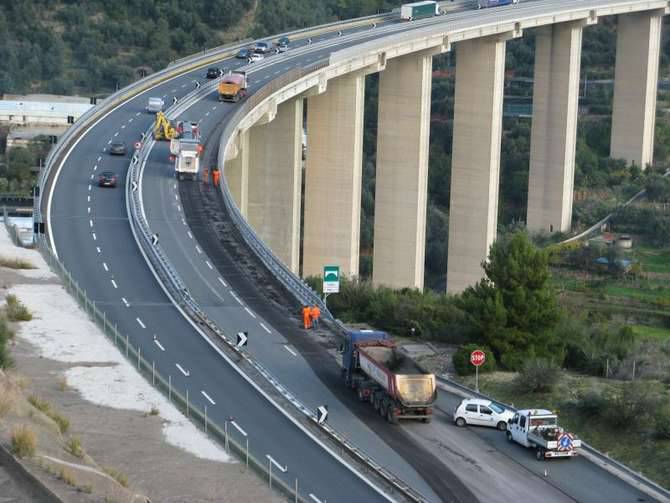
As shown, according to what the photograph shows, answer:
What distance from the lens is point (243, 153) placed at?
2975 inches

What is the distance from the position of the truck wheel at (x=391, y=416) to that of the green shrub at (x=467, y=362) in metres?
5.80

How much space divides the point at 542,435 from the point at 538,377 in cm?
521

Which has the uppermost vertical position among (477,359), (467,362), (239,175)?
(239,175)

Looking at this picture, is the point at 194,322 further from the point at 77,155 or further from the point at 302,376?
the point at 77,155

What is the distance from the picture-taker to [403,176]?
8538 cm

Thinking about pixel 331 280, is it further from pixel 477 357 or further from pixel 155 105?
pixel 155 105

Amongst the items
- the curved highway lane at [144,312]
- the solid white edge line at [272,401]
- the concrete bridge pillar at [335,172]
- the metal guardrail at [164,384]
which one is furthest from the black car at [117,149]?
the metal guardrail at [164,384]

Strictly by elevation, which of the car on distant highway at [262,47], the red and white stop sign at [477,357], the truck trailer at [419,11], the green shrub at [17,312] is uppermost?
the truck trailer at [419,11]

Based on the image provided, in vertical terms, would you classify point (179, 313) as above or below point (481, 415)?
above

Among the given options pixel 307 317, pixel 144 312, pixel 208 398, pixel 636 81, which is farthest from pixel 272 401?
pixel 636 81

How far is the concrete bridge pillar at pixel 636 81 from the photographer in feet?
364

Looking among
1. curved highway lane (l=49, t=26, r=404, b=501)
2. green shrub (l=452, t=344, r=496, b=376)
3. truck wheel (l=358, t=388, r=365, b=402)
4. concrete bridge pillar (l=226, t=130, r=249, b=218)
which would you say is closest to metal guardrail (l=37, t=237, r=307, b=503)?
curved highway lane (l=49, t=26, r=404, b=501)

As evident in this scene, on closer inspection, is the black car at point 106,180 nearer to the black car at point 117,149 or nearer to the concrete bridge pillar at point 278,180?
the black car at point 117,149

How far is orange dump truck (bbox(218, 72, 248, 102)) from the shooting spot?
76625 mm
